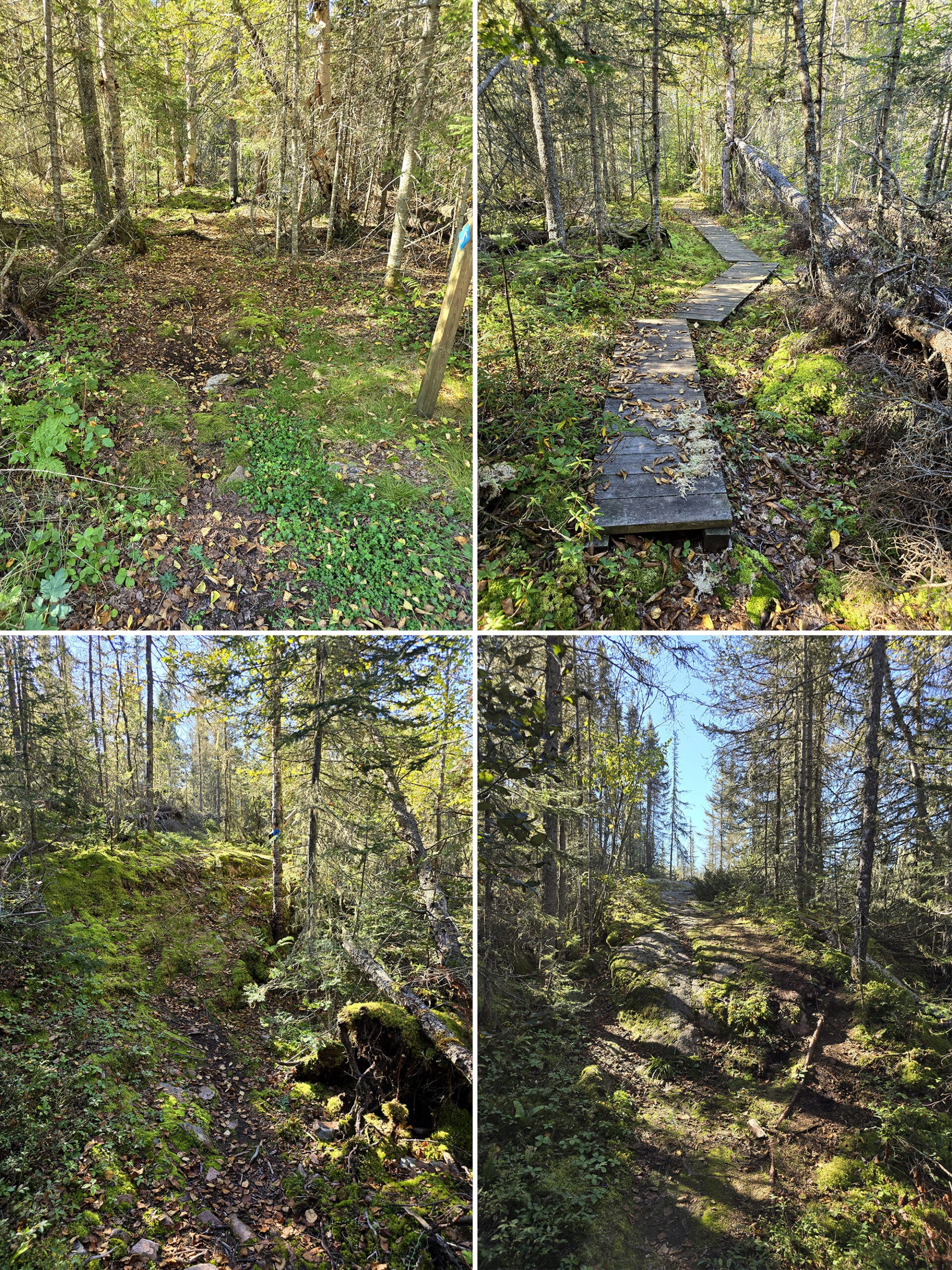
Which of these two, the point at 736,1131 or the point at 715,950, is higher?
the point at 715,950

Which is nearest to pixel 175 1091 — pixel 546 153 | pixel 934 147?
pixel 546 153

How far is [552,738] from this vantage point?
139 inches

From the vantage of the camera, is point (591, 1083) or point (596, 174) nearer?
point (591, 1083)

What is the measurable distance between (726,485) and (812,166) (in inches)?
169

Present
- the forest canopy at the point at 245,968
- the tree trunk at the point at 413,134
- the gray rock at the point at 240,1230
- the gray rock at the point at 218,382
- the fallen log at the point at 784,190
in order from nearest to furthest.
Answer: the gray rock at the point at 240,1230 → the forest canopy at the point at 245,968 → the gray rock at the point at 218,382 → the tree trunk at the point at 413,134 → the fallen log at the point at 784,190

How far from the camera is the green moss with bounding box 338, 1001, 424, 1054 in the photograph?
375 cm

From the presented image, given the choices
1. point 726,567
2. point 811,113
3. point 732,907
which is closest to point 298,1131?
point 732,907

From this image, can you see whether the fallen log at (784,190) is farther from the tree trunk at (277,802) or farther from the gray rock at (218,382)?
the tree trunk at (277,802)

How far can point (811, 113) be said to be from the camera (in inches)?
239

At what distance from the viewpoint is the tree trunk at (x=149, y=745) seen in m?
4.06

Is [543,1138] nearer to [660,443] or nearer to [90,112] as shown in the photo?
[660,443]

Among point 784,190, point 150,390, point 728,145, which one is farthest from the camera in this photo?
point 728,145

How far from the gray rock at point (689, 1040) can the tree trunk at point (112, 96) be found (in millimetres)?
9108

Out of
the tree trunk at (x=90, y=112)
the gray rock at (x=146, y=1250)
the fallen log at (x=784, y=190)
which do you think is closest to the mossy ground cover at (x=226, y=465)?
the tree trunk at (x=90, y=112)
